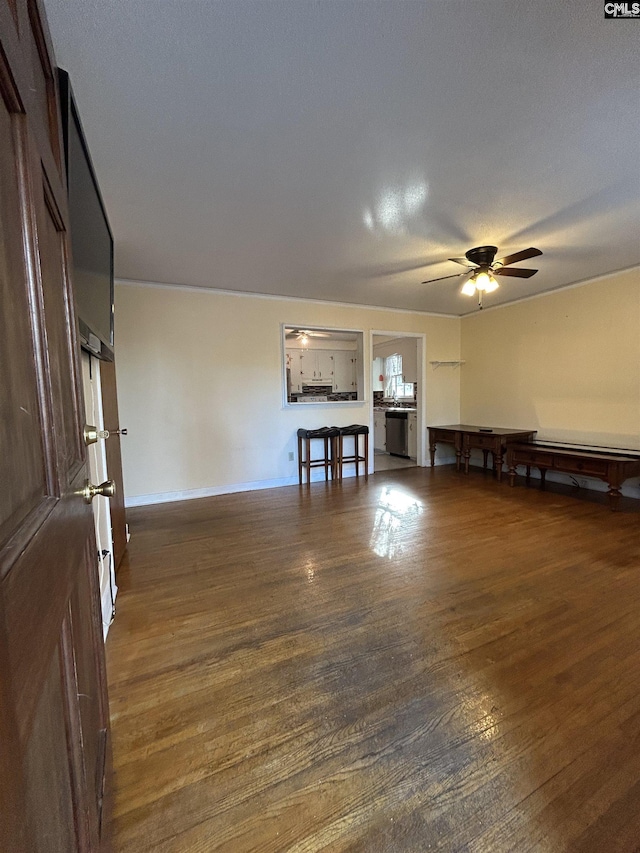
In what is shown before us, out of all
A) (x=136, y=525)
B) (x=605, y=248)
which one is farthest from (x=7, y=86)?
(x=605, y=248)

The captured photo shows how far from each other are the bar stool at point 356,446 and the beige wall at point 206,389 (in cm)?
30

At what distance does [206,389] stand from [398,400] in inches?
182

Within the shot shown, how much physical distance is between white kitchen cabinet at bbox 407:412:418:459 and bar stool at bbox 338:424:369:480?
4.14 feet

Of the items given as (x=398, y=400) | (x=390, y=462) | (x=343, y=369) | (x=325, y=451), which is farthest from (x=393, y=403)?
(x=325, y=451)

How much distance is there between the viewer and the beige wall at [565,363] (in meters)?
4.10

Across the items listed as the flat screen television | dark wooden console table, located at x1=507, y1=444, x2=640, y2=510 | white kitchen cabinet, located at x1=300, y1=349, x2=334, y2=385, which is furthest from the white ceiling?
white kitchen cabinet, located at x1=300, y1=349, x2=334, y2=385

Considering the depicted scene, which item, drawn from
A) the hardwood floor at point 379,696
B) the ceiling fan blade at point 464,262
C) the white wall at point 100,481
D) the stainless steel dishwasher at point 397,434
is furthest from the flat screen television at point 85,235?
the stainless steel dishwasher at point 397,434

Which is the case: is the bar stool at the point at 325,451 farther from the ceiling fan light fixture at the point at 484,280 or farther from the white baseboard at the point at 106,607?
the white baseboard at the point at 106,607

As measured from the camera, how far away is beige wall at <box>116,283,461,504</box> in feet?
13.8

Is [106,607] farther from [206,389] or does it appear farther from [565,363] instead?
[565,363]

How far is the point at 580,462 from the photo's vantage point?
3955 mm

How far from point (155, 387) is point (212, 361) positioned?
0.75 meters

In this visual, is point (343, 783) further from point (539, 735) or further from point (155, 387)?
point (155, 387)

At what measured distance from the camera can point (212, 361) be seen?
4555 mm
